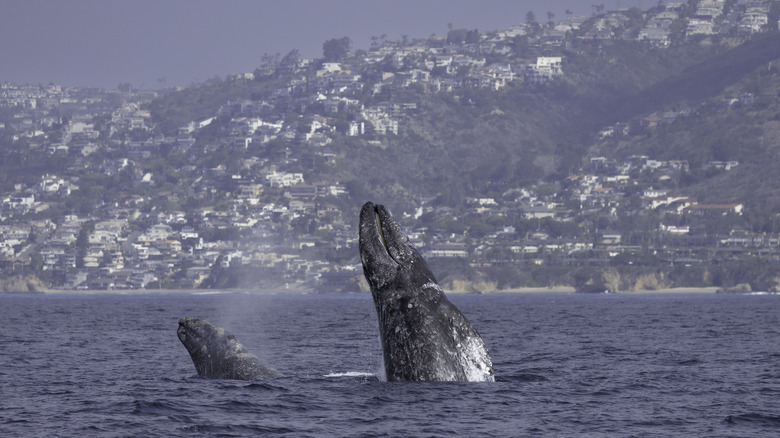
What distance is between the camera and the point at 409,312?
20516 millimetres

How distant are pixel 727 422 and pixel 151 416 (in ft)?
34.9

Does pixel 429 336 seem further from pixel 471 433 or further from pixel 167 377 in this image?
pixel 167 377

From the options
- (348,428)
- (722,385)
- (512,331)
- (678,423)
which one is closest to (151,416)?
(348,428)

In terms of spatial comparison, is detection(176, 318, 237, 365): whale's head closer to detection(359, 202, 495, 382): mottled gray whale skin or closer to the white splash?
the white splash

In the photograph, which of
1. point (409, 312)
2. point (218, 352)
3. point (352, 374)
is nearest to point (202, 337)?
point (218, 352)

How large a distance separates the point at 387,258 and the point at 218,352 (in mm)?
5971

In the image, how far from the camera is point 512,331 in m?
64.6

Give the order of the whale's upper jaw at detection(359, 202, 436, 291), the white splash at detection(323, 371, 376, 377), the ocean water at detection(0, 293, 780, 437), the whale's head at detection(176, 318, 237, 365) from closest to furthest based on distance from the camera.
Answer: the whale's upper jaw at detection(359, 202, 436, 291) < the ocean water at detection(0, 293, 780, 437) < the whale's head at detection(176, 318, 237, 365) < the white splash at detection(323, 371, 376, 377)

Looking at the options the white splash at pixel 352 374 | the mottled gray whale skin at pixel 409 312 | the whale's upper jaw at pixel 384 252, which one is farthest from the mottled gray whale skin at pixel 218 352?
the whale's upper jaw at pixel 384 252

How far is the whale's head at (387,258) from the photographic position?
66.8 ft

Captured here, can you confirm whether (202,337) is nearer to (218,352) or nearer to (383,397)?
(218,352)

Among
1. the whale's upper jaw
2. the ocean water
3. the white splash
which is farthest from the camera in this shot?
the white splash

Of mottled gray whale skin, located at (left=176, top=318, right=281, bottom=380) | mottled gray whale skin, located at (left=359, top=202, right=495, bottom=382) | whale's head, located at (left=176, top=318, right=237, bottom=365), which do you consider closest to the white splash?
mottled gray whale skin, located at (left=176, top=318, right=281, bottom=380)

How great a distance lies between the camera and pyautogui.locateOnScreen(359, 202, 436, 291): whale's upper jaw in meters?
20.3
